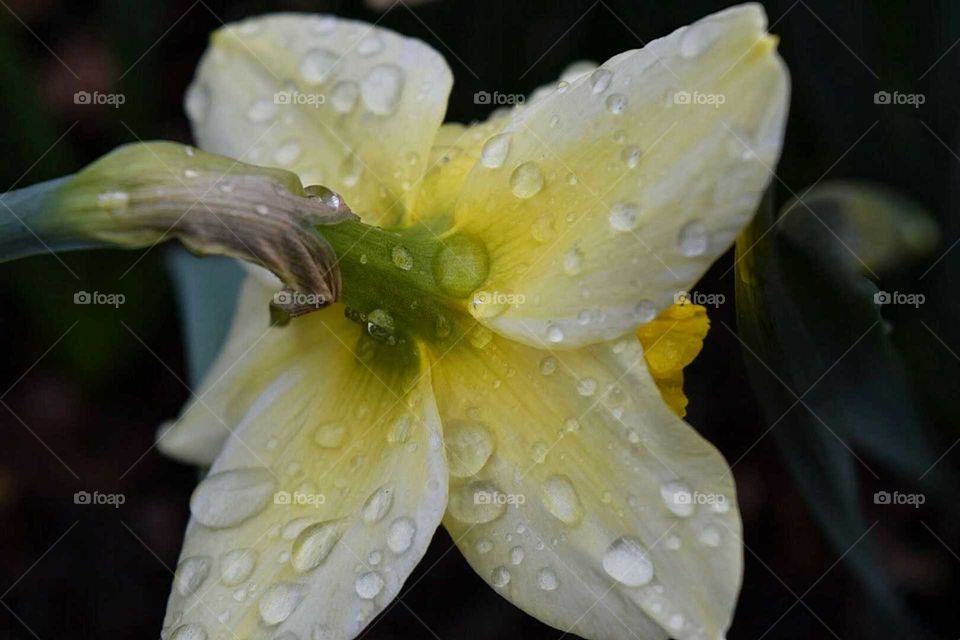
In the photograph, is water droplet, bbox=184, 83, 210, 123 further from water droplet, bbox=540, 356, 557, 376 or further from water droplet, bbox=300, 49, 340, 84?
water droplet, bbox=540, 356, 557, 376

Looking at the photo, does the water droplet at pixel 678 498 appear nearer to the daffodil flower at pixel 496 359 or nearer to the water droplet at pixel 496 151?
the daffodil flower at pixel 496 359

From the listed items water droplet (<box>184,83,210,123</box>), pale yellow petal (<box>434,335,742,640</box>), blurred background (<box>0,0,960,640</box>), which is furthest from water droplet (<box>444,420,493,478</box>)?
blurred background (<box>0,0,960,640</box>)

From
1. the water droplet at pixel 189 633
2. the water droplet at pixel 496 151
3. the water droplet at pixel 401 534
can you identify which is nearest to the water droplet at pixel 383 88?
the water droplet at pixel 496 151

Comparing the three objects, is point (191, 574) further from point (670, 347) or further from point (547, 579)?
point (670, 347)

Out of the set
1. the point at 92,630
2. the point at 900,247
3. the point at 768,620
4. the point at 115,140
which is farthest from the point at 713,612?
the point at 115,140

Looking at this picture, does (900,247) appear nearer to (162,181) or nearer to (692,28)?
(692,28)

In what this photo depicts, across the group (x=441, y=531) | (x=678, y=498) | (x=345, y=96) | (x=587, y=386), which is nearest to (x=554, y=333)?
(x=587, y=386)
